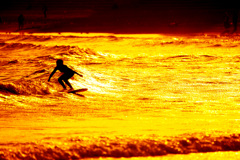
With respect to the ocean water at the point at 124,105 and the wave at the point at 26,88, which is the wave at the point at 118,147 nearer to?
the ocean water at the point at 124,105

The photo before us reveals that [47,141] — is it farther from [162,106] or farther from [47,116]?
[162,106]

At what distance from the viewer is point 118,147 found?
8383 mm

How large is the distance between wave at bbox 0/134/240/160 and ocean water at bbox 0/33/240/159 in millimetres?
14

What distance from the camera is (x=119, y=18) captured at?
36.4 metres

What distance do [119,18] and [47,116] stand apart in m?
25.8

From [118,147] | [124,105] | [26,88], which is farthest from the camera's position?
[26,88]

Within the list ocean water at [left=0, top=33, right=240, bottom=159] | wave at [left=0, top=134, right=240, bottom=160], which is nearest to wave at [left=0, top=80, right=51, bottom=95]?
ocean water at [left=0, top=33, right=240, bottom=159]

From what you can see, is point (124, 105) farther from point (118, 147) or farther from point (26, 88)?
point (118, 147)

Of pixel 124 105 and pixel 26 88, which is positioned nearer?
pixel 124 105

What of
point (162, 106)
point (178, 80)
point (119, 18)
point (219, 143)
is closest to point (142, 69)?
point (178, 80)

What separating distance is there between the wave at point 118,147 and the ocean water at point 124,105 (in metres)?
0.01

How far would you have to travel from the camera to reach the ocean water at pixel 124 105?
27.7 feet

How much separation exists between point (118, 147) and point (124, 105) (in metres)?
4.10

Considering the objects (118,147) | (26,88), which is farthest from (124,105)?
(118,147)
